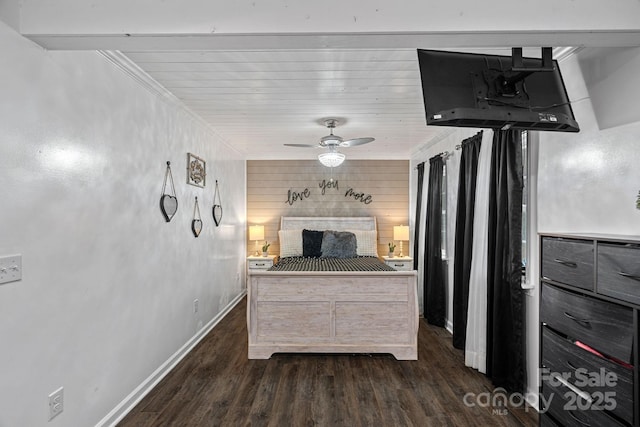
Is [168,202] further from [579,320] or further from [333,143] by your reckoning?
[579,320]

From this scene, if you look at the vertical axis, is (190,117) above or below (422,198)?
above

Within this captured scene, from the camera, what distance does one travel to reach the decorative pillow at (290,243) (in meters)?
5.63

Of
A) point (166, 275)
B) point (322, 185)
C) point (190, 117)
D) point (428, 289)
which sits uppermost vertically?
point (190, 117)

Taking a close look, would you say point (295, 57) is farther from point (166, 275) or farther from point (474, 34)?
point (166, 275)

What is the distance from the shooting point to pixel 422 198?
16.1 ft

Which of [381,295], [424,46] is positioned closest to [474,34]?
[424,46]

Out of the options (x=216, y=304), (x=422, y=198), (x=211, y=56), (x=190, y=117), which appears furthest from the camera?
(x=422, y=198)

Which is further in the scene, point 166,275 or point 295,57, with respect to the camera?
point 166,275

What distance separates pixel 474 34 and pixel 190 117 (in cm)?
285

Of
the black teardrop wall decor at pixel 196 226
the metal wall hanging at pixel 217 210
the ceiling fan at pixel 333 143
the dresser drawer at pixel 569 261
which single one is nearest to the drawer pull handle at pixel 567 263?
the dresser drawer at pixel 569 261

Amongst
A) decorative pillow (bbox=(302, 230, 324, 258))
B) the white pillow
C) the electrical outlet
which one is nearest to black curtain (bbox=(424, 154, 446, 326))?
the white pillow

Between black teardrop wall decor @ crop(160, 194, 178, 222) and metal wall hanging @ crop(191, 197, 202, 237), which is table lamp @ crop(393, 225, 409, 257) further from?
black teardrop wall decor @ crop(160, 194, 178, 222)

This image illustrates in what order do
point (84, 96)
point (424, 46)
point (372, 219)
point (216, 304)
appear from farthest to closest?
point (372, 219) < point (216, 304) < point (84, 96) < point (424, 46)

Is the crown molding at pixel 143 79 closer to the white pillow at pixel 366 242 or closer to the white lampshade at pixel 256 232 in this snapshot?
the white lampshade at pixel 256 232
